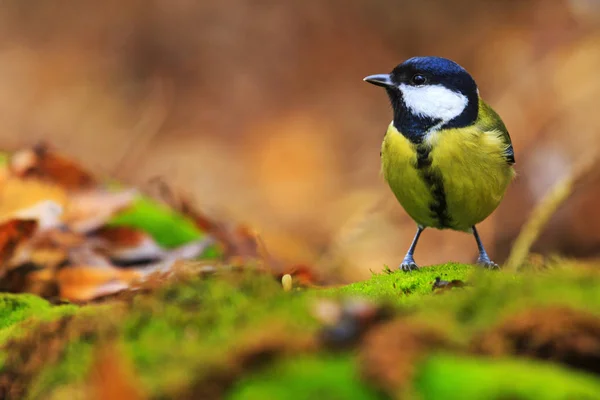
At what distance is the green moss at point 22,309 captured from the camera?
73.4 inches

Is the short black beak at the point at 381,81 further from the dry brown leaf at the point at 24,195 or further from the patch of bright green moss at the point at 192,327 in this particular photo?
the patch of bright green moss at the point at 192,327

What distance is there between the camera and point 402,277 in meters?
2.12

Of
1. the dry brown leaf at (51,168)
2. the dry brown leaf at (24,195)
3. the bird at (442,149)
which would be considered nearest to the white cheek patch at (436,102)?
the bird at (442,149)

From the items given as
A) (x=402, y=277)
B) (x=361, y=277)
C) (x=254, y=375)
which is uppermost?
(x=254, y=375)

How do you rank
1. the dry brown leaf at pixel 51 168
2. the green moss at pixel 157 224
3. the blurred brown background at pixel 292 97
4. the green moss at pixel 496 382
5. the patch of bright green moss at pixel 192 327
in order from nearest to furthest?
the green moss at pixel 496 382
the patch of bright green moss at pixel 192 327
the green moss at pixel 157 224
the dry brown leaf at pixel 51 168
the blurred brown background at pixel 292 97

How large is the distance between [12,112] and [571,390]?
25.0ft

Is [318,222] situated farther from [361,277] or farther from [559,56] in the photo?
[559,56]

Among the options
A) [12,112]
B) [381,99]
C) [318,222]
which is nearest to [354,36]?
[381,99]

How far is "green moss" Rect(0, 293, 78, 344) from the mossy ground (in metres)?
0.35

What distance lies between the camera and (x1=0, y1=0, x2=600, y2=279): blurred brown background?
606 cm

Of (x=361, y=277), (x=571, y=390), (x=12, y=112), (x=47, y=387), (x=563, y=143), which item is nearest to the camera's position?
(x=571, y=390)

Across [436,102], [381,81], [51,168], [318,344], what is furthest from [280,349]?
[51,168]

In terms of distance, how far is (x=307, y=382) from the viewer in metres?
1.04

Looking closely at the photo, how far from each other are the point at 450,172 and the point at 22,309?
1586 mm
